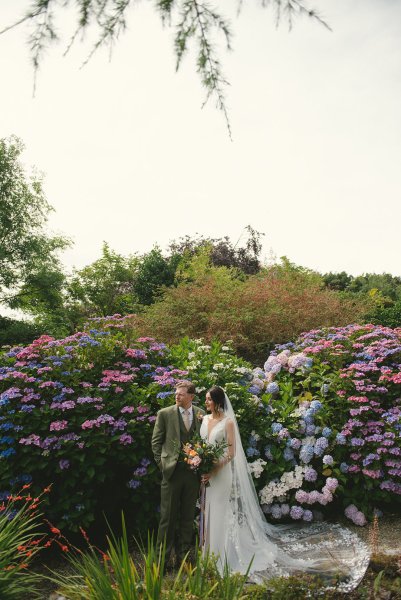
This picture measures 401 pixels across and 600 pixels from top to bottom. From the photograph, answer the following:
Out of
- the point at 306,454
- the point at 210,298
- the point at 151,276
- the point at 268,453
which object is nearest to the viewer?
the point at 306,454

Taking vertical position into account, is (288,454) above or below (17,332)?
below

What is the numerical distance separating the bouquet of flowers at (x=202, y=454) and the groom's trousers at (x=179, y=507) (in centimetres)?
23

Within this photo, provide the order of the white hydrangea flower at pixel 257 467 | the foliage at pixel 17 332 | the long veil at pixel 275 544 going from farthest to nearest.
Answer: the foliage at pixel 17 332, the white hydrangea flower at pixel 257 467, the long veil at pixel 275 544

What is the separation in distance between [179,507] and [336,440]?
194cm

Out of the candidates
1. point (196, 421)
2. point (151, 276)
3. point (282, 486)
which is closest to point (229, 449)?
point (196, 421)

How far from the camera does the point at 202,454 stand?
4574mm

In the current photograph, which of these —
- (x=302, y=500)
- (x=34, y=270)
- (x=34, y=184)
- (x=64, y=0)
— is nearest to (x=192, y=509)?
(x=302, y=500)

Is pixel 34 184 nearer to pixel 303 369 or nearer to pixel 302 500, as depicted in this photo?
pixel 303 369

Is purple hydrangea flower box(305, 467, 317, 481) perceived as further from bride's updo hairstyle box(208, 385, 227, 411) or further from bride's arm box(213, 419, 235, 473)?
bride's updo hairstyle box(208, 385, 227, 411)

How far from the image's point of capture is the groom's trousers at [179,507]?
477 centimetres

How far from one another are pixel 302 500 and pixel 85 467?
228cm

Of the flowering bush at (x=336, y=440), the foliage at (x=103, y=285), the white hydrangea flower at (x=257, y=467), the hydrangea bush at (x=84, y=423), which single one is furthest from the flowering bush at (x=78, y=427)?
the foliage at (x=103, y=285)

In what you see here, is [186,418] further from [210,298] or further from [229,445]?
[210,298]

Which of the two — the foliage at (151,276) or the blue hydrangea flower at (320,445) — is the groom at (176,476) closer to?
the blue hydrangea flower at (320,445)
